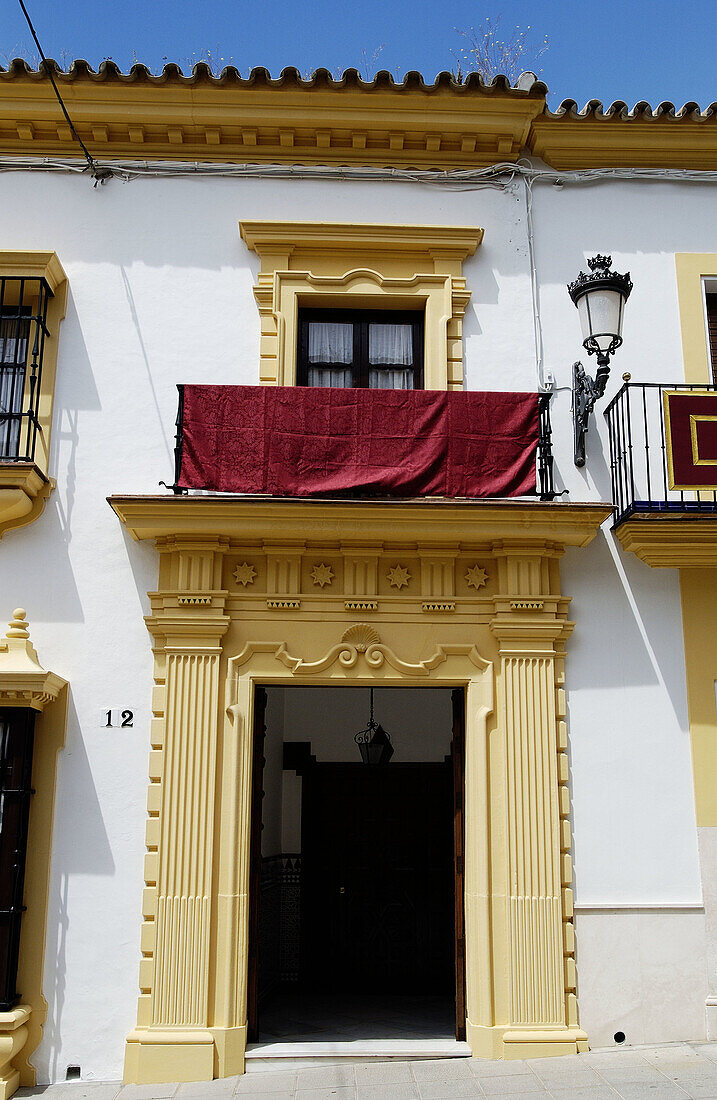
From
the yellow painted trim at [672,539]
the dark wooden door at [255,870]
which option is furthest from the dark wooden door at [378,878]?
the yellow painted trim at [672,539]

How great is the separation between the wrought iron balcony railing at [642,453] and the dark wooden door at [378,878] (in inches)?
171

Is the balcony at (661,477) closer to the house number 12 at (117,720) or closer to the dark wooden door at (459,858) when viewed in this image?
the dark wooden door at (459,858)

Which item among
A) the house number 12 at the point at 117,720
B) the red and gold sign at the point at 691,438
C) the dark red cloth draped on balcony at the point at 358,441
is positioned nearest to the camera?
the house number 12 at the point at 117,720

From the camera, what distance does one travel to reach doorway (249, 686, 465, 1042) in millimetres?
9781

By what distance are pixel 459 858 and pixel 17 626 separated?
3.58 meters

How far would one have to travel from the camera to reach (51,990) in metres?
6.44

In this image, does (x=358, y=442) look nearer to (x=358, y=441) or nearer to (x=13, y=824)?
(x=358, y=441)

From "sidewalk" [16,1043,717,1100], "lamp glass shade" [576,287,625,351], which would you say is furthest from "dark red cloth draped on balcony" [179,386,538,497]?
"sidewalk" [16,1043,717,1100]

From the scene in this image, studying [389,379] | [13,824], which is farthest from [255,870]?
[389,379]

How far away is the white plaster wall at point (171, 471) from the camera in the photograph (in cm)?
661

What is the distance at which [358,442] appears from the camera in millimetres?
7039

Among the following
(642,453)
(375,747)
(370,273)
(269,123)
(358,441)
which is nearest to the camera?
(358,441)

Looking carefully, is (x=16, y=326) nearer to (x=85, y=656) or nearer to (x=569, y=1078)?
(x=85, y=656)

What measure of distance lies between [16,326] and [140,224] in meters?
1.31
